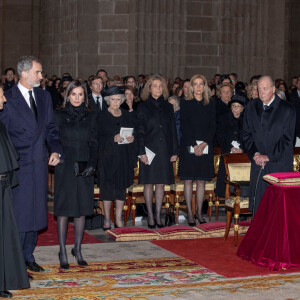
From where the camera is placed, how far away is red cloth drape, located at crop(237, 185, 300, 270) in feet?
25.8

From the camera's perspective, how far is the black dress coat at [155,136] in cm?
1016

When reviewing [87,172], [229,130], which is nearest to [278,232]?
[87,172]

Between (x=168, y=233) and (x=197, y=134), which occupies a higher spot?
(x=197, y=134)

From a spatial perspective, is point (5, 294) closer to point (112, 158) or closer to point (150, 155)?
point (112, 158)

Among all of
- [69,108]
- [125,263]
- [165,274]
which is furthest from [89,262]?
[69,108]

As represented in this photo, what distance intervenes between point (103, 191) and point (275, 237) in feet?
8.91

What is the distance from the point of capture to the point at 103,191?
9875 mm

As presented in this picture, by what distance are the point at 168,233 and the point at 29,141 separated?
108 inches

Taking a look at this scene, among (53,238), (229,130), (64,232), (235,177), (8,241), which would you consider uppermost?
(229,130)

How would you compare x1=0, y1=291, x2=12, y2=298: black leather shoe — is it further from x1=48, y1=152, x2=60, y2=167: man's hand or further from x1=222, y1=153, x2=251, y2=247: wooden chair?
x1=222, y1=153, x2=251, y2=247: wooden chair

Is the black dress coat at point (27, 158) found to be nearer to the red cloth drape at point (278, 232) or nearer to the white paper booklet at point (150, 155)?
the red cloth drape at point (278, 232)

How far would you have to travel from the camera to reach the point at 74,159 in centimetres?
782

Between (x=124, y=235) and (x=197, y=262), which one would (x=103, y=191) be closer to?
(x=124, y=235)

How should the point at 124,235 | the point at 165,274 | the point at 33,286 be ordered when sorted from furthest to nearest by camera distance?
1. the point at 124,235
2. the point at 165,274
3. the point at 33,286
